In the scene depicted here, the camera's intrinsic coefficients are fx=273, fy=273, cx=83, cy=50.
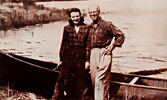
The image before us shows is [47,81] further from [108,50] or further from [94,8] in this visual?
[94,8]

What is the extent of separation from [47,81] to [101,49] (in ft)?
2.07

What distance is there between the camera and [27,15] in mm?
2760

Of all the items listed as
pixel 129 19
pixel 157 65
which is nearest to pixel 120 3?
pixel 129 19


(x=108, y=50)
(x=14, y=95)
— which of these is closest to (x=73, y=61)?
(x=108, y=50)

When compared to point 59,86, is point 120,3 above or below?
above

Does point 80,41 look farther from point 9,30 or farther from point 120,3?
point 9,30

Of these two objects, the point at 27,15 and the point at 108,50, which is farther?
the point at 27,15

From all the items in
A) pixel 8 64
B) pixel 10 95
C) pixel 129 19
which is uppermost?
pixel 129 19

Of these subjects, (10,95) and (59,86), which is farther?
(10,95)

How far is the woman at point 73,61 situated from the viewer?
245 cm

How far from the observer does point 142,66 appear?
240cm

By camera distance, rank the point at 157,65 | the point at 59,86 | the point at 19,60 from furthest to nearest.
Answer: the point at 19,60 → the point at 59,86 → the point at 157,65

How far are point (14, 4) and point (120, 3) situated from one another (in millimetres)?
1091

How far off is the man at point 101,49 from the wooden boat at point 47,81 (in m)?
0.08
